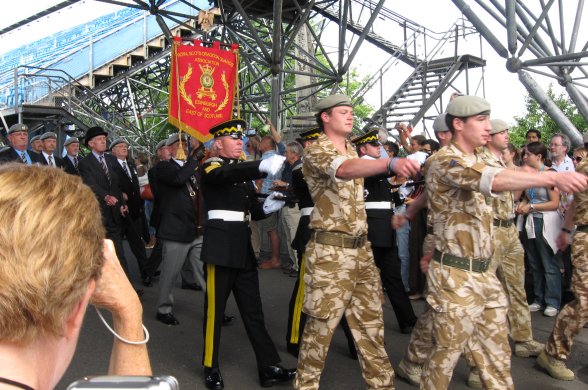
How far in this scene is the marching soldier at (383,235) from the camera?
18.1ft

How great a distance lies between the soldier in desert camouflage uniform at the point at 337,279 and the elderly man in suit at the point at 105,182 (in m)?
3.20

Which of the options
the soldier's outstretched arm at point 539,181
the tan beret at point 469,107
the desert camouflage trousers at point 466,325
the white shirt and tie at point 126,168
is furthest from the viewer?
the white shirt and tie at point 126,168

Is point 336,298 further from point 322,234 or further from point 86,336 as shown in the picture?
point 86,336

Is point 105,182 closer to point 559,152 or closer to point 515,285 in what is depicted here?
point 515,285

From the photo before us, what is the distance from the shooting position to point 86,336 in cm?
550

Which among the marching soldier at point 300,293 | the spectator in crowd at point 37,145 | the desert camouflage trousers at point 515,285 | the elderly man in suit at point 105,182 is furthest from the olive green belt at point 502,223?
the spectator in crowd at point 37,145

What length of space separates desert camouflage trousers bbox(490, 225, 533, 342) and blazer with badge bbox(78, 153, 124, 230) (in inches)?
162

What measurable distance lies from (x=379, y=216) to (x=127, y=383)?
15.2 feet

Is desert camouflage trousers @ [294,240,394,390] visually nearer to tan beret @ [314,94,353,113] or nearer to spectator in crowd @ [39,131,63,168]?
tan beret @ [314,94,353,113]

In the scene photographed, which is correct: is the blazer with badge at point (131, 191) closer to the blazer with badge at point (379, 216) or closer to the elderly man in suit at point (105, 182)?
the elderly man in suit at point (105, 182)

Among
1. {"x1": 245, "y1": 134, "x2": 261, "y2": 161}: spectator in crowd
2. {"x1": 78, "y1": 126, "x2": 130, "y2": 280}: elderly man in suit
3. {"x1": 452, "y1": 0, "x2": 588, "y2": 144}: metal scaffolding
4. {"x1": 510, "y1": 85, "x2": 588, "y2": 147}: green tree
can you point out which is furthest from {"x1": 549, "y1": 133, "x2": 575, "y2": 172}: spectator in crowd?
{"x1": 510, "y1": 85, "x2": 588, "y2": 147}: green tree

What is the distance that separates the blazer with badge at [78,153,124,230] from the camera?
6.59m

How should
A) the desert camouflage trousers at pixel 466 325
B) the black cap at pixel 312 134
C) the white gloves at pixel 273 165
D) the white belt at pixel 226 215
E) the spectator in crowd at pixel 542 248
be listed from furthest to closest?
the spectator in crowd at pixel 542 248 < the black cap at pixel 312 134 < the white belt at pixel 226 215 < the white gloves at pixel 273 165 < the desert camouflage trousers at pixel 466 325

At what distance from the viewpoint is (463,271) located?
3.39 m
